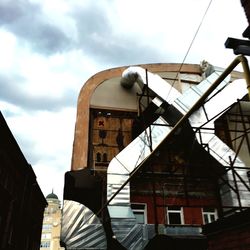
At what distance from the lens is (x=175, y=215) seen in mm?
11250

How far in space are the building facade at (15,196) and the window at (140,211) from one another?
512cm

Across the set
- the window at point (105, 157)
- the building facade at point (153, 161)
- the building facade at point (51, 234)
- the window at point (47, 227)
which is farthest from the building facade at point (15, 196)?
the window at point (47, 227)

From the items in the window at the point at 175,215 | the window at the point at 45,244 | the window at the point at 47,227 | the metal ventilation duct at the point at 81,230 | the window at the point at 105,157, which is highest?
the window at the point at 47,227

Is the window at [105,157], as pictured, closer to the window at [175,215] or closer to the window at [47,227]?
the window at [175,215]

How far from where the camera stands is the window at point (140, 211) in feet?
35.7

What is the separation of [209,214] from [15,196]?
27.7 ft

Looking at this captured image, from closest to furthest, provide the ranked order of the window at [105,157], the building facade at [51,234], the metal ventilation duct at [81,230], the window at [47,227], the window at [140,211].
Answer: the metal ventilation duct at [81,230] → the window at [140,211] → the window at [105,157] → the building facade at [51,234] → the window at [47,227]

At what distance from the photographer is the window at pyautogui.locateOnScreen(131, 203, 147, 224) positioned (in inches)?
428

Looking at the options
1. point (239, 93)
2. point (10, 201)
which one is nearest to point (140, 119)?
point (239, 93)

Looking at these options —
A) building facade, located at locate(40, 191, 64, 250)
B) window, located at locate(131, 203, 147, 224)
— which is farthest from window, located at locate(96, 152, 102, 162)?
building facade, located at locate(40, 191, 64, 250)

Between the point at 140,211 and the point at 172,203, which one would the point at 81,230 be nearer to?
the point at 140,211

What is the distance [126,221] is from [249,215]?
15.9ft

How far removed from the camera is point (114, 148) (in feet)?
41.3

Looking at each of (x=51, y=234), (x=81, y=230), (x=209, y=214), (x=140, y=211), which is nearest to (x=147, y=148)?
(x=140, y=211)
